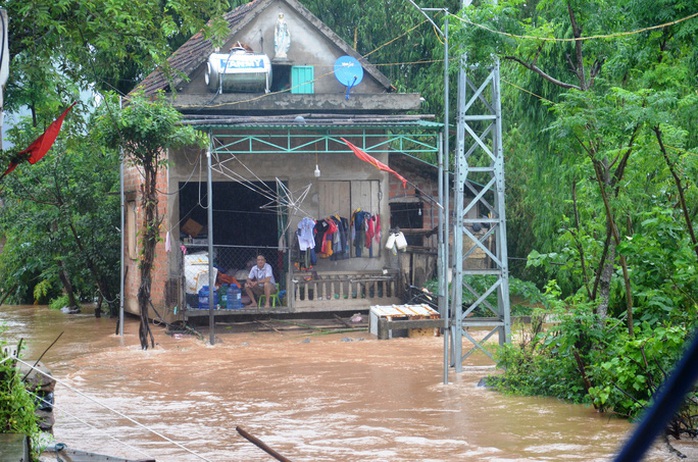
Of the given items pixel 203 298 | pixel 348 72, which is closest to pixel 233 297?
pixel 203 298

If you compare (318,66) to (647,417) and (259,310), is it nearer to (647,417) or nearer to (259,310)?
(259,310)

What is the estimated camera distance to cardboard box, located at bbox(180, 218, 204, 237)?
2038 cm

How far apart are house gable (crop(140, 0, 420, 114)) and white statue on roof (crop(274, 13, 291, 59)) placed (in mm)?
130

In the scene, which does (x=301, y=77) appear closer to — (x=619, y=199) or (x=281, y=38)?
(x=281, y=38)

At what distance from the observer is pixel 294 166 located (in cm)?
1931

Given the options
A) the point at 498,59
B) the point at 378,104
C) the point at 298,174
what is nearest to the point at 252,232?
the point at 298,174

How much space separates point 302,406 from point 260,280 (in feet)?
24.3

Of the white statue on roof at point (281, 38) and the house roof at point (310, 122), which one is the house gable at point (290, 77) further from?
the house roof at point (310, 122)

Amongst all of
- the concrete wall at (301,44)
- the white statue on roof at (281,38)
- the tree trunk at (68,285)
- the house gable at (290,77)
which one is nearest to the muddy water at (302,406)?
the tree trunk at (68,285)

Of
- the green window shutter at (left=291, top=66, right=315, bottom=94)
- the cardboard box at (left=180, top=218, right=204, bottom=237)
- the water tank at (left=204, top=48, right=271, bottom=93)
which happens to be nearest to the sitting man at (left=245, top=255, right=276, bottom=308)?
the cardboard box at (left=180, top=218, right=204, bottom=237)

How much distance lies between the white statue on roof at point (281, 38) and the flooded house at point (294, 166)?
0.02 metres

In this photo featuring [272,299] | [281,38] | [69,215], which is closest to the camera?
[272,299]

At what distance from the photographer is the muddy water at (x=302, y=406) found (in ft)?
29.4

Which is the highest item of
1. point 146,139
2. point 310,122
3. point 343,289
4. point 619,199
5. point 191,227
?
point 310,122
